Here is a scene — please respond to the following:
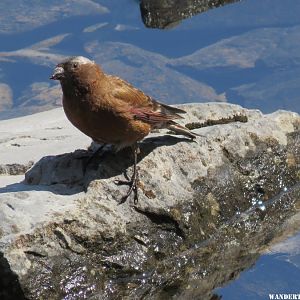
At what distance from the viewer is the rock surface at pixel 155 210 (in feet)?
17.6

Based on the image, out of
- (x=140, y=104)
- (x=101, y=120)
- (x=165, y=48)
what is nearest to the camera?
(x=101, y=120)

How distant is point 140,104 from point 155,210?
0.69 metres

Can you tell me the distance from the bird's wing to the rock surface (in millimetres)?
209

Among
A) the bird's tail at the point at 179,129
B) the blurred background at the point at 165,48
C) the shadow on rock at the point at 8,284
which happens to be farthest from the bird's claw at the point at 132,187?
the blurred background at the point at 165,48

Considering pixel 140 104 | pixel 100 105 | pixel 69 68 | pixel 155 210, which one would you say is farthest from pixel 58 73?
pixel 155 210

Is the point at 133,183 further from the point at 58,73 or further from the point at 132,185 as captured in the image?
the point at 58,73

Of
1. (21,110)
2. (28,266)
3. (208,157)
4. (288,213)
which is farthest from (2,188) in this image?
(21,110)

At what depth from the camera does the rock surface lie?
536cm

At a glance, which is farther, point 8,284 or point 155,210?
point 155,210

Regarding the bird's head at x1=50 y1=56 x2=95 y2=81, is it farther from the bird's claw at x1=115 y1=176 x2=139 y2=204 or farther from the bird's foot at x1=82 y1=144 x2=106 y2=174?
the bird's claw at x1=115 y1=176 x2=139 y2=204

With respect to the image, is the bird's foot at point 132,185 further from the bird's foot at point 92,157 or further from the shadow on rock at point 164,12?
the shadow on rock at point 164,12

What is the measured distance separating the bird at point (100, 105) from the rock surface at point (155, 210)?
22 centimetres

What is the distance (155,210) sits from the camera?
233 inches

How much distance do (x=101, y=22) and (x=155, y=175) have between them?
8343mm
